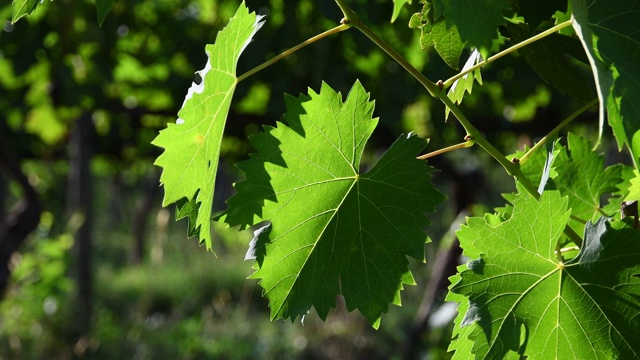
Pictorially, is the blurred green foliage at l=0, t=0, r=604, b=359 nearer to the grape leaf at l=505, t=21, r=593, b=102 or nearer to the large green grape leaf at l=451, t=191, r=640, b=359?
the grape leaf at l=505, t=21, r=593, b=102

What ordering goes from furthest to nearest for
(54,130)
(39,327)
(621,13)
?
(39,327)
(54,130)
(621,13)

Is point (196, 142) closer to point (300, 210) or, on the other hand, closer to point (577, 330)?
point (300, 210)

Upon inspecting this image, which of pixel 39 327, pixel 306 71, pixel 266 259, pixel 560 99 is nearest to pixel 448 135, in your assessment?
pixel 560 99

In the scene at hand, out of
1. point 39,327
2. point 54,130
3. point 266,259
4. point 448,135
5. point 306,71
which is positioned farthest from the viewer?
point 39,327

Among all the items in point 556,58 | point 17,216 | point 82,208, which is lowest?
point 82,208

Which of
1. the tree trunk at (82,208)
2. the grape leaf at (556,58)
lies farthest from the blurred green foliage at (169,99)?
the grape leaf at (556,58)

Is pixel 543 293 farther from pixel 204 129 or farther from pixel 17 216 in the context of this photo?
pixel 17 216

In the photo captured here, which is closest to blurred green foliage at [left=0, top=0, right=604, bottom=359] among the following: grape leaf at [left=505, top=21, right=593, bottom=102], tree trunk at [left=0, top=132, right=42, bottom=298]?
grape leaf at [left=505, top=21, right=593, bottom=102]

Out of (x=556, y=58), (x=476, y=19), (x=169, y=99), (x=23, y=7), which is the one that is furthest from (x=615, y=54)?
(x=169, y=99)
